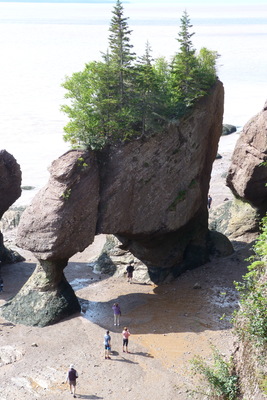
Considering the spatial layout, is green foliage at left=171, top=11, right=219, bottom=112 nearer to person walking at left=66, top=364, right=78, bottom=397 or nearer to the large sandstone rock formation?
the large sandstone rock formation

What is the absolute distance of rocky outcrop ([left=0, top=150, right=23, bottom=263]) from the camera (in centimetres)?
3947

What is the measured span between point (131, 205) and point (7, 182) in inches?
427

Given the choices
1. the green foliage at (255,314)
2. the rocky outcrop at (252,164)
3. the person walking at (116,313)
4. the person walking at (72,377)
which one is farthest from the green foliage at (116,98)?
the green foliage at (255,314)

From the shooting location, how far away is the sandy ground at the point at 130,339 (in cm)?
2517

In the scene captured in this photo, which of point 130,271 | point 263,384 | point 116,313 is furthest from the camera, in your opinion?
point 130,271

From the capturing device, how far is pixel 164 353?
27.8 meters

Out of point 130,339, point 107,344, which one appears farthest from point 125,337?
point 130,339

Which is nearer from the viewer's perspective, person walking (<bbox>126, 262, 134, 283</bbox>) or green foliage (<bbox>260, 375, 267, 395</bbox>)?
green foliage (<bbox>260, 375, 267, 395</bbox>)

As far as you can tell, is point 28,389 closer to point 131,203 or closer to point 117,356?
point 117,356

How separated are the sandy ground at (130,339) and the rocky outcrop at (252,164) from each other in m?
3.53

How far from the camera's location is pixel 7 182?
130ft

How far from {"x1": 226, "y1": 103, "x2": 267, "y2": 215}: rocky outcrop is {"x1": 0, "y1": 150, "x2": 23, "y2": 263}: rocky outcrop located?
14.6 meters

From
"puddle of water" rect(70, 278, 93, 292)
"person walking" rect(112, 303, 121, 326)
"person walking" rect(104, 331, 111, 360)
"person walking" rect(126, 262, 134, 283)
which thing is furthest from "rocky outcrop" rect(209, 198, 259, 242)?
"person walking" rect(104, 331, 111, 360)

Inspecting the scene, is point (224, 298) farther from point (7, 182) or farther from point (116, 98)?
point (7, 182)
